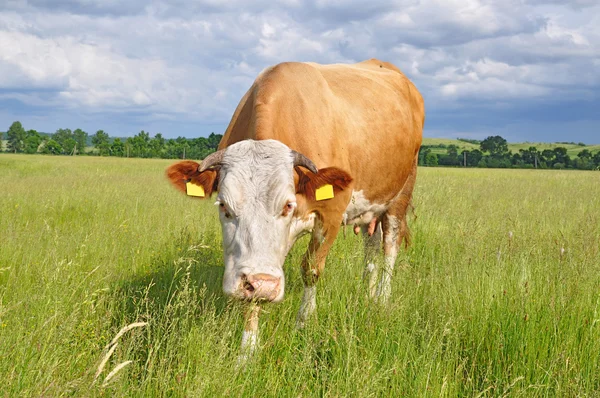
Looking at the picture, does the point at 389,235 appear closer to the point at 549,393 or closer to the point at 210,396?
the point at 549,393

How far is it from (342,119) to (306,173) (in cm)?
127

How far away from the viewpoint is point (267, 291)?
3.32 metres

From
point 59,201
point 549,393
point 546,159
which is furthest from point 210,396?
point 546,159

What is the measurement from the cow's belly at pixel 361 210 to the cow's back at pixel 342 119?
10 centimetres

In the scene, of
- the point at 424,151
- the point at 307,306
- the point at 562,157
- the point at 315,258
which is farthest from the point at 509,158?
the point at 307,306

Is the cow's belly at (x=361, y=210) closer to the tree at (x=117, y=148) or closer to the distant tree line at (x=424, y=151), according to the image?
the distant tree line at (x=424, y=151)

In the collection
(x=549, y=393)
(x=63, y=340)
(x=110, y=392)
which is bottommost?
(x=549, y=393)

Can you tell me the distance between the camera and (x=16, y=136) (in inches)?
5256

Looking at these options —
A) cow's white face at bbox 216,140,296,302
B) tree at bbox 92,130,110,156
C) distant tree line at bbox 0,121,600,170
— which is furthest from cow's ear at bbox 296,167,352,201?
tree at bbox 92,130,110,156

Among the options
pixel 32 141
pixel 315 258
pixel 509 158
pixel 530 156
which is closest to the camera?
pixel 315 258

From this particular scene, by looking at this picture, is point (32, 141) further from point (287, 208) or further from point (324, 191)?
point (287, 208)

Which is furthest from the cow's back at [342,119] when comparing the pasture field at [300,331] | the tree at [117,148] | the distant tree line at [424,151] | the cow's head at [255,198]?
the tree at [117,148]

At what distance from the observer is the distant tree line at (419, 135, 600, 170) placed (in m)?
73.9

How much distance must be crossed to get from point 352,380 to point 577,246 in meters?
4.64
